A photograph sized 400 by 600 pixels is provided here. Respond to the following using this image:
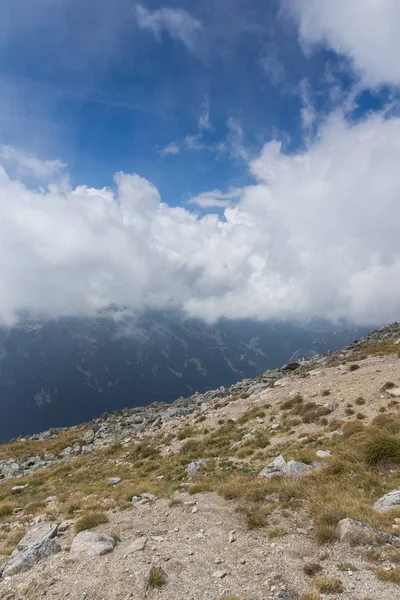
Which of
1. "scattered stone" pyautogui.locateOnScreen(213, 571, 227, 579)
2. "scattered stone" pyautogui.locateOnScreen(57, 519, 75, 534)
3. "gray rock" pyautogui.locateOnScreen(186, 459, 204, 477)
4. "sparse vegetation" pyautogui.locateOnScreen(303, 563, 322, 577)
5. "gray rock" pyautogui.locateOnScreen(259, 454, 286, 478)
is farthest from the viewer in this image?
"gray rock" pyautogui.locateOnScreen(186, 459, 204, 477)

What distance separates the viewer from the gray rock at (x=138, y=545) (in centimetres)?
1177

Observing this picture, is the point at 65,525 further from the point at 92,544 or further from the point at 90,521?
the point at 92,544

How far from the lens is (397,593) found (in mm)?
8344

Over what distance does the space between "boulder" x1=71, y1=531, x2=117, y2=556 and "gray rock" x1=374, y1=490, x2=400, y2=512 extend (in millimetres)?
10267

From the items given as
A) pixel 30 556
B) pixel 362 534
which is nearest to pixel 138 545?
pixel 30 556

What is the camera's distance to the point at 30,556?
1218 cm

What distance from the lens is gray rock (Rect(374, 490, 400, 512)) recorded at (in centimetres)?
1258

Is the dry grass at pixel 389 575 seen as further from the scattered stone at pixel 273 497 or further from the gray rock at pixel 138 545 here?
the gray rock at pixel 138 545

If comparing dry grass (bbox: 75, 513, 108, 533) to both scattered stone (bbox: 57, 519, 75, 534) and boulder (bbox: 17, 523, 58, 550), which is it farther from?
boulder (bbox: 17, 523, 58, 550)

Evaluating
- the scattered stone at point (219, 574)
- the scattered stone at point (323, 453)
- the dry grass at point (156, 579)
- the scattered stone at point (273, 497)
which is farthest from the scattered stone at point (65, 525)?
the scattered stone at point (323, 453)

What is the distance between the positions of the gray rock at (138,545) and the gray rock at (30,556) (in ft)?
9.94

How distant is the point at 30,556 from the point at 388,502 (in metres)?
13.7

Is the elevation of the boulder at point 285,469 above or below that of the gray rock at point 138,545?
below

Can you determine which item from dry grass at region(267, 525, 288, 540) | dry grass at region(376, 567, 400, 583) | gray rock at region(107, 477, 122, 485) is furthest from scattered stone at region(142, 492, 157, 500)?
dry grass at region(376, 567, 400, 583)
